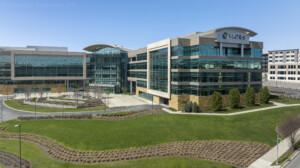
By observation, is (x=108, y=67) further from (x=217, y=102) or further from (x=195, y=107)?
(x=217, y=102)

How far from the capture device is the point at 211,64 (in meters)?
51.2

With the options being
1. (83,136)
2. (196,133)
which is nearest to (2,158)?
(83,136)

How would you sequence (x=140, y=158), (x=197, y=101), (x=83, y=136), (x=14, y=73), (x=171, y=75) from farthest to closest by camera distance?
1. (x=14, y=73)
2. (x=171, y=75)
3. (x=197, y=101)
4. (x=83, y=136)
5. (x=140, y=158)

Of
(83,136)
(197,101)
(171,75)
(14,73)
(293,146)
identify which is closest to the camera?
(293,146)

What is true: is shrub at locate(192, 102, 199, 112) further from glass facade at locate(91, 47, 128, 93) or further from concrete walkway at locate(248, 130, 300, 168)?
glass facade at locate(91, 47, 128, 93)

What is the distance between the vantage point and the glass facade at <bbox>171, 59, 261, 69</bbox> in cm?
5075

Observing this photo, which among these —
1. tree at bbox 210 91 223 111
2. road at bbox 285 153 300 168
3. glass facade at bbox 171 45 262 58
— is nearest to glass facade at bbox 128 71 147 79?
glass facade at bbox 171 45 262 58

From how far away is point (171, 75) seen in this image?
55.2 metres

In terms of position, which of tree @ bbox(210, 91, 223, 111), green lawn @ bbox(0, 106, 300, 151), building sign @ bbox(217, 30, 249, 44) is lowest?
green lawn @ bbox(0, 106, 300, 151)

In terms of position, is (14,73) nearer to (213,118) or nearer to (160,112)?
(160,112)

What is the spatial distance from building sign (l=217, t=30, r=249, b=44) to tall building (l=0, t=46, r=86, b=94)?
6751 cm

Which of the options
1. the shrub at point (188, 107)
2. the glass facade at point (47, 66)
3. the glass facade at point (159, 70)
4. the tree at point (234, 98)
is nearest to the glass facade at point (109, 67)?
the glass facade at point (47, 66)

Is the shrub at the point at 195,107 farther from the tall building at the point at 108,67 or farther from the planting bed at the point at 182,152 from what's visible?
the tall building at the point at 108,67

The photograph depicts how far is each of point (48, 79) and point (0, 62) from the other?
2220cm
